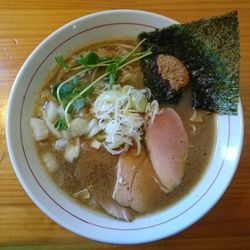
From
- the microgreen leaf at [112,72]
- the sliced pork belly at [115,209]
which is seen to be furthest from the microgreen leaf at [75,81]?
the sliced pork belly at [115,209]

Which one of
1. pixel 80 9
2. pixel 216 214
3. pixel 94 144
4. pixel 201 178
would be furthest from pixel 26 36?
pixel 216 214

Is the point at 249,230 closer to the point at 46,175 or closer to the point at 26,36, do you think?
the point at 46,175

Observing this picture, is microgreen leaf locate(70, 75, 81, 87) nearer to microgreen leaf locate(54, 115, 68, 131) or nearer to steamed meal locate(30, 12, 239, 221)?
steamed meal locate(30, 12, 239, 221)

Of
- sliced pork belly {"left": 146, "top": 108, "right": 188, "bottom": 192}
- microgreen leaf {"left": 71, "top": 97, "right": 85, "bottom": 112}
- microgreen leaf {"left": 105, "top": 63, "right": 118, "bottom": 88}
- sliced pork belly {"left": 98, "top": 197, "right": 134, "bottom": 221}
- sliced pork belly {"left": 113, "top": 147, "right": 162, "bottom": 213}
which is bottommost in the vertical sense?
sliced pork belly {"left": 98, "top": 197, "right": 134, "bottom": 221}

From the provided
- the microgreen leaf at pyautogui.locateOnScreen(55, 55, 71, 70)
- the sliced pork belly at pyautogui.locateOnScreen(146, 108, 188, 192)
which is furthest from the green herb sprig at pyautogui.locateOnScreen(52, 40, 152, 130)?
the sliced pork belly at pyautogui.locateOnScreen(146, 108, 188, 192)

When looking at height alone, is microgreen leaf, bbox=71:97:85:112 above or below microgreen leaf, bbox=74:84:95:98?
below

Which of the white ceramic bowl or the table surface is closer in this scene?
the white ceramic bowl

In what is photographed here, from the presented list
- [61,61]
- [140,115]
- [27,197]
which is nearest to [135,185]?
[140,115]
